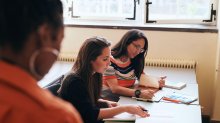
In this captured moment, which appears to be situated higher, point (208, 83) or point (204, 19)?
point (204, 19)

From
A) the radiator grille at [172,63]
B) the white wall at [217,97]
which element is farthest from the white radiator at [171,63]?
the white wall at [217,97]

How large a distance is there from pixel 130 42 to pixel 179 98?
0.58m

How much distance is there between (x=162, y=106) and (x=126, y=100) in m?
0.27

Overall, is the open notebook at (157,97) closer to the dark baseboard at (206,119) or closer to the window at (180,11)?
the dark baseboard at (206,119)

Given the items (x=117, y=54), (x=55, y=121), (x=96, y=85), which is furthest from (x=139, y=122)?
(x=55, y=121)

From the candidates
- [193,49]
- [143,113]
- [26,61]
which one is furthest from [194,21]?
[26,61]

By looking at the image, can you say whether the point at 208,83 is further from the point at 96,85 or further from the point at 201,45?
the point at 96,85

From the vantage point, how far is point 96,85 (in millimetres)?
2217

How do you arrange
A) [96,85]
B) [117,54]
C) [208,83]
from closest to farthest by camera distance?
[96,85] → [117,54] → [208,83]

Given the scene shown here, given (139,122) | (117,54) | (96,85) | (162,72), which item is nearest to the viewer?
(139,122)

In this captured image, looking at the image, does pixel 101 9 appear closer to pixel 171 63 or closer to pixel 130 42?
pixel 171 63

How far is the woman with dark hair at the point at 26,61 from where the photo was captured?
0.60 metres

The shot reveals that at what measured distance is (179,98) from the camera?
98.8 inches

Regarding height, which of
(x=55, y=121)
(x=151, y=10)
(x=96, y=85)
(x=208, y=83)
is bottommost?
(x=208, y=83)
